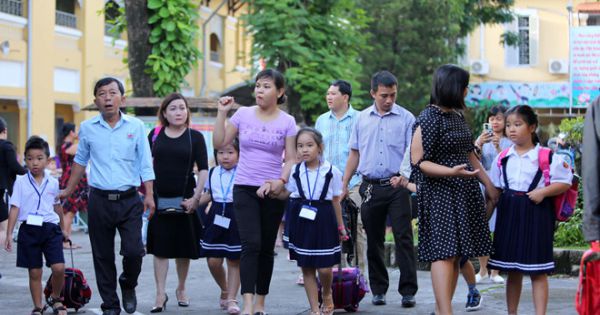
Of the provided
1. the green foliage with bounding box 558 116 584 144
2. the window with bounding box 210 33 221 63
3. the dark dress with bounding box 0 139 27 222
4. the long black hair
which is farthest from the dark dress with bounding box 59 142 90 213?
the window with bounding box 210 33 221 63

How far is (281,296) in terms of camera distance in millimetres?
10320

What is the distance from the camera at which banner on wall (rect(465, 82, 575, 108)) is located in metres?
44.6

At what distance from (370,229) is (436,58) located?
90.0 feet

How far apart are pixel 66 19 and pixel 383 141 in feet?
67.0

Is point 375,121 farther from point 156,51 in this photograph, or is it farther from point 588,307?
point 156,51

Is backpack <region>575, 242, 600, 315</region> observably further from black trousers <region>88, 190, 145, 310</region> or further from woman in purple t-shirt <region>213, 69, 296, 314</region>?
black trousers <region>88, 190, 145, 310</region>

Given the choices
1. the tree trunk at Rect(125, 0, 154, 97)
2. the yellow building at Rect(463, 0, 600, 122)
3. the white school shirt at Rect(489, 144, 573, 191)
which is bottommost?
the white school shirt at Rect(489, 144, 573, 191)

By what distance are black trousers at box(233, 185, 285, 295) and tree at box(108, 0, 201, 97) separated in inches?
421

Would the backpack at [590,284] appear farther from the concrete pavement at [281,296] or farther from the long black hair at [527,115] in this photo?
the concrete pavement at [281,296]

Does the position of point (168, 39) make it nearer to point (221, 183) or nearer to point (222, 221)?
point (221, 183)

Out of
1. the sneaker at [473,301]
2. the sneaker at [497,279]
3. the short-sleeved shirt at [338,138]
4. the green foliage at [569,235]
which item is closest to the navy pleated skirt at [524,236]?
the sneaker at [473,301]

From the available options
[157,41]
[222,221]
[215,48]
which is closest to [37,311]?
[222,221]

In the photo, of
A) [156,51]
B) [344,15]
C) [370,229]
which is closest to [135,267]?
[370,229]

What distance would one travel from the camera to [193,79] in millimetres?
35844
